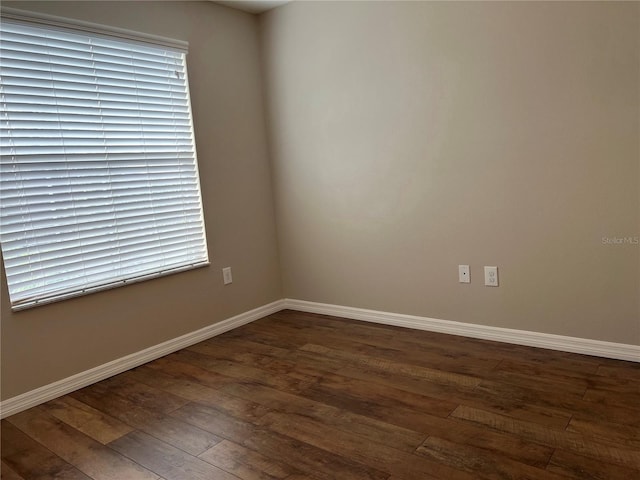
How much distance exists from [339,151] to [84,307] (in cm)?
190

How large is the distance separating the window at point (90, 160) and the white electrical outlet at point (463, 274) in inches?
68.1

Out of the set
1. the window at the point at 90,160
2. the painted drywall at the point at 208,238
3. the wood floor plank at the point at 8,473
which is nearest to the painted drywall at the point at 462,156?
the painted drywall at the point at 208,238

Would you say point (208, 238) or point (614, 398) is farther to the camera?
point (208, 238)

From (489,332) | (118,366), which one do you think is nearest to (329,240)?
(489,332)

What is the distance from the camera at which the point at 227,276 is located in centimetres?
351

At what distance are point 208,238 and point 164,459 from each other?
66.7 inches

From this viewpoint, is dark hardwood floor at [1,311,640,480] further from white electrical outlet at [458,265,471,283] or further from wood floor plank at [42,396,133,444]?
white electrical outlet at [458,265,471,283]

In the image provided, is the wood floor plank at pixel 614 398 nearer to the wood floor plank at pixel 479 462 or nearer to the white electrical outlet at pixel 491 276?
the wood floor plank at pixel 479 462

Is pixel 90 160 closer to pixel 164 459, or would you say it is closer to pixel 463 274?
pixel 164 459

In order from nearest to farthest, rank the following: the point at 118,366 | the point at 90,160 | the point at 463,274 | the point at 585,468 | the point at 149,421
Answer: the point at 585,468
the point at 149,421
the point at 90,160
the point at 118,366
the point at 463,274

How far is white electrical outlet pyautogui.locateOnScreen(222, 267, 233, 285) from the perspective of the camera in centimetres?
348

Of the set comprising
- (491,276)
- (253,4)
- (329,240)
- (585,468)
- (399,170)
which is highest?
(253,4)

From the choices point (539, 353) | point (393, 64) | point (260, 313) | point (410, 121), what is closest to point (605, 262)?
point (539, 353)

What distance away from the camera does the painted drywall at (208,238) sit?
2.54 metres
